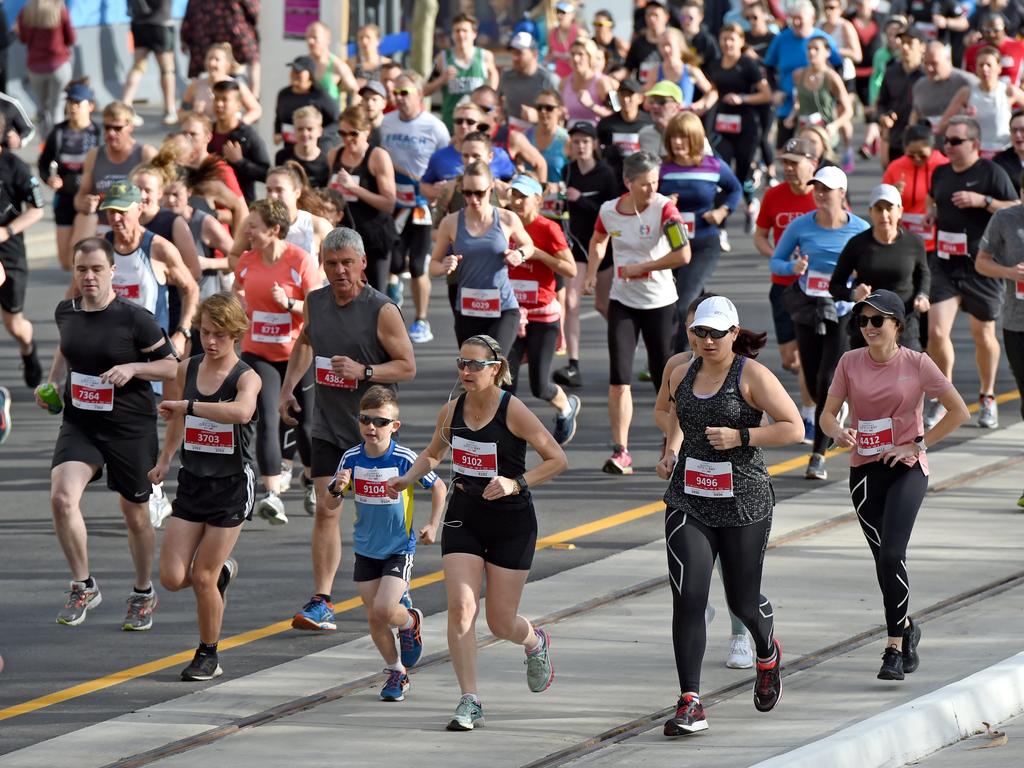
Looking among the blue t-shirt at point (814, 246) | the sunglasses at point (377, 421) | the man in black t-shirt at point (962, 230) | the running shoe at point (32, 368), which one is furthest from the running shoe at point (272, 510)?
the man in black t-shirt at point (962, 230)

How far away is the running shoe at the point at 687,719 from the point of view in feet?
26.1

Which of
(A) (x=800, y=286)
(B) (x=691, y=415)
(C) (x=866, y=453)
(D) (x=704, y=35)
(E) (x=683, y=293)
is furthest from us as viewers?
(D) (x=704, y=35)

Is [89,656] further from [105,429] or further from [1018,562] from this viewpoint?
[1018,562]

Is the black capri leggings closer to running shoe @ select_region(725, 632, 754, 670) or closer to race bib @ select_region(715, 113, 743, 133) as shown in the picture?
running shoe @ select_region(725, 632, 754, 670)

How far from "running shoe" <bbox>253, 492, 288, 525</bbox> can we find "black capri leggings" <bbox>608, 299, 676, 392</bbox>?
7.52 ft

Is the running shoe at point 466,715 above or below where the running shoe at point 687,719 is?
below

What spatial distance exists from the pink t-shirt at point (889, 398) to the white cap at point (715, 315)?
983mm

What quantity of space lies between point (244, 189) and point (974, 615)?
909 cm

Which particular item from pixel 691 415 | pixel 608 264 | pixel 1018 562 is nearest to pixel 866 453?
pixel 691 415

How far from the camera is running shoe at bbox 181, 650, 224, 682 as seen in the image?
29.4ft

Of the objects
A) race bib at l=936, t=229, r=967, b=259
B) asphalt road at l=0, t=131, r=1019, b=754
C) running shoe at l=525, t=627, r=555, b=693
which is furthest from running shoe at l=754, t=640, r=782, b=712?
race bib at l=936, t=229, r=967, b=259

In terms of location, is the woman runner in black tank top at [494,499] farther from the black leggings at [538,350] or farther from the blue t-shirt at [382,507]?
the black leggings at [538,350]

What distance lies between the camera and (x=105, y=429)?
33.2 ft

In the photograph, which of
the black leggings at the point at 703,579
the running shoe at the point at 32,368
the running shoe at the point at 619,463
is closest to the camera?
the black leggings at the point at 703,579
